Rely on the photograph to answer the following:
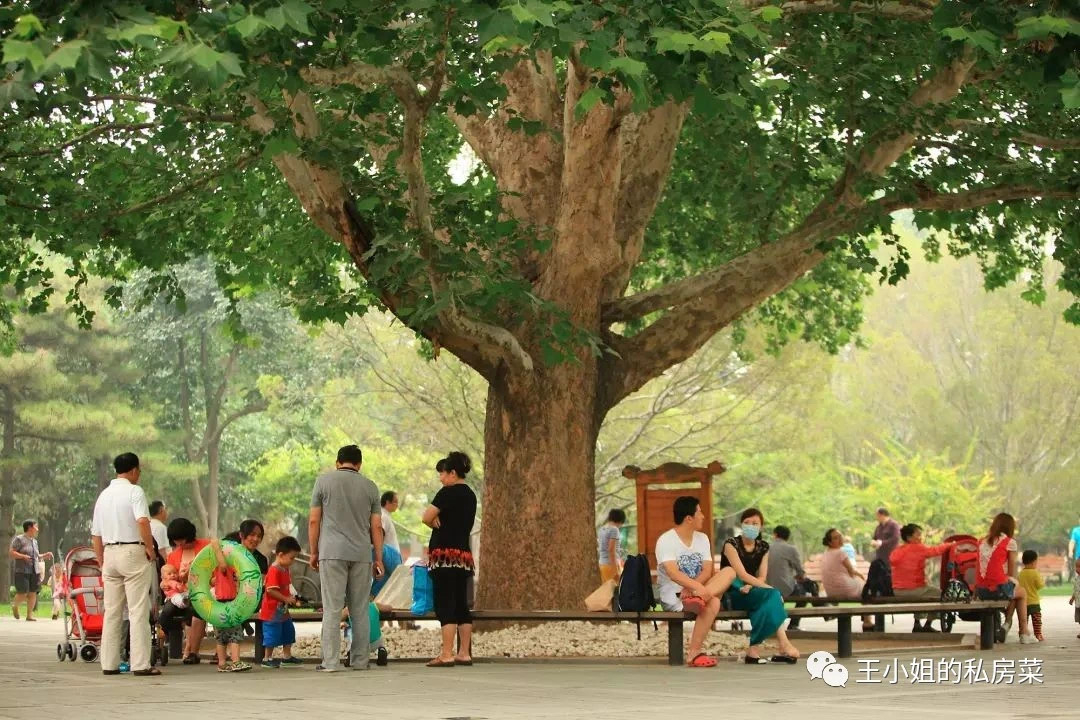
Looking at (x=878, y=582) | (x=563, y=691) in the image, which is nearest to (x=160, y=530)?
(x=563, y=691)

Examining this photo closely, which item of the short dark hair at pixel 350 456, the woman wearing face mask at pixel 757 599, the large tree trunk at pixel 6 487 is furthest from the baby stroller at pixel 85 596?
the large tree trunk at pixel 6 487

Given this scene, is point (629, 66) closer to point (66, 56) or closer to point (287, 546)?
point (66, 56)

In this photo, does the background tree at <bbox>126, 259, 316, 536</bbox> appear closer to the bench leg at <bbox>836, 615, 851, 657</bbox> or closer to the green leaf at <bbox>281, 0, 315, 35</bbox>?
the bench leg at <bbox>836, 615, 851, 657</bbox>

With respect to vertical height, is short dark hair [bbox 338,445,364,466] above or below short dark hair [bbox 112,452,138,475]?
above

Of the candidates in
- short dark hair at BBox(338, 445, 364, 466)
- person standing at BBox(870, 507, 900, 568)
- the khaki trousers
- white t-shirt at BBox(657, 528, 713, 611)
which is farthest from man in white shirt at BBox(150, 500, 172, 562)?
person standing at BBox(870, 507, 900, 568)

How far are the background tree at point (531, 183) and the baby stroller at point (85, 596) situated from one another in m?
3.69

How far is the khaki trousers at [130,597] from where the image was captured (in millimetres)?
12625

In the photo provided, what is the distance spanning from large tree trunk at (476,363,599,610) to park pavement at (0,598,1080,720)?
2.29 meters

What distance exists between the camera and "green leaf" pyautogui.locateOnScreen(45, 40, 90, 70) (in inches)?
294

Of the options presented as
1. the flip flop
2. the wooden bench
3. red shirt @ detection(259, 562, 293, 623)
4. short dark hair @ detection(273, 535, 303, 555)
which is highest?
short dark hair @ detection(273, 535, 303, 555)

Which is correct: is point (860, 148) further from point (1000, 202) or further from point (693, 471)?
point (693, 471)

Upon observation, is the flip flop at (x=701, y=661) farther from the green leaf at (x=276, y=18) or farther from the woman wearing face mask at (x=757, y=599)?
the green leaf at (x=276, y=18)

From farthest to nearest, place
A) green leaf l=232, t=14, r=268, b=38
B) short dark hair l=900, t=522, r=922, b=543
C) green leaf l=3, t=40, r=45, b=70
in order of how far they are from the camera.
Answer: short dark hair l=900, t=522, r=922, b=543 < green leaf l=232, t=14, r=268, b=38 < green leaf l=3, t=40, r=45, b=70

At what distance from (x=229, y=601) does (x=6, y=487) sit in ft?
121
